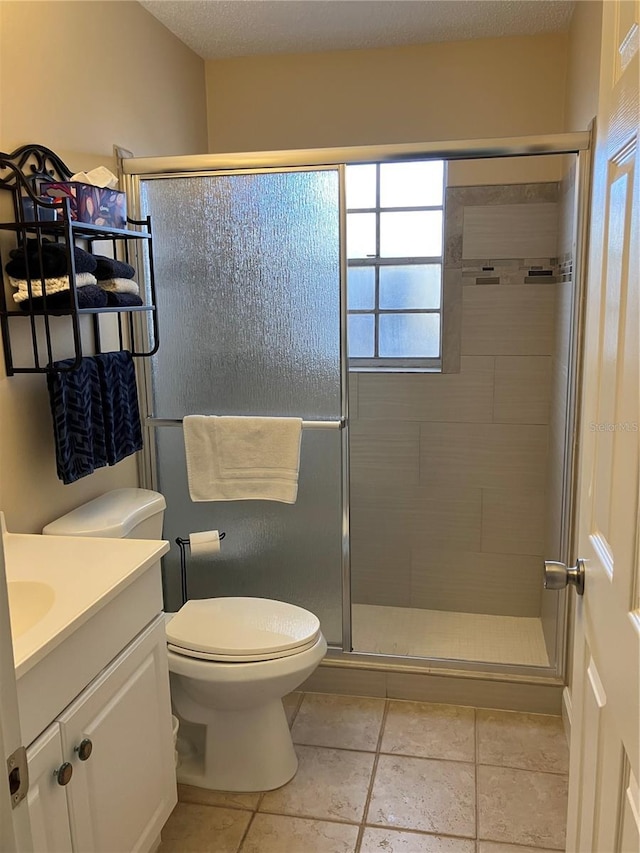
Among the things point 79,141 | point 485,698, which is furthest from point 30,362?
point 485,698

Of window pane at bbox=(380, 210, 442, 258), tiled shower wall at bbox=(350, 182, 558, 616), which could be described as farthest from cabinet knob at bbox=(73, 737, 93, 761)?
window pane at bbox=(380, 210, 442, 258)

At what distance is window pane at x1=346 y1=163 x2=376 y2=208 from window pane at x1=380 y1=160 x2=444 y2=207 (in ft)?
0.13

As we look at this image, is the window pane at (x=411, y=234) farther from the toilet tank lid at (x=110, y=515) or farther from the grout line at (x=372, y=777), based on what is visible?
the grout line at (x=372, y=777)

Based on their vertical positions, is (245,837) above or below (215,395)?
below

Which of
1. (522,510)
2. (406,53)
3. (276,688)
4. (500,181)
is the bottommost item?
(276,688)

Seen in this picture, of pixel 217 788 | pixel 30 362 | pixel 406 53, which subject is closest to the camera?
pixel 30 362

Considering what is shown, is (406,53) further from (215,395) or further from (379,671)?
(379,671)

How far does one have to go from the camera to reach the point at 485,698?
252 centimetres

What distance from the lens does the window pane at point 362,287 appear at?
3.13m

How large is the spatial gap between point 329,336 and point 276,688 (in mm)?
1146

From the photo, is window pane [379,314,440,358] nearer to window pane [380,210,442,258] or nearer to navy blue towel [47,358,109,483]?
window pane [380,210,442,258]

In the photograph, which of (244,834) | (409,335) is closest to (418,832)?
(244,834)

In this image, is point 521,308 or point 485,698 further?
point 521,308

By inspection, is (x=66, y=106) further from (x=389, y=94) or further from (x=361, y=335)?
(x=361, y=335)
